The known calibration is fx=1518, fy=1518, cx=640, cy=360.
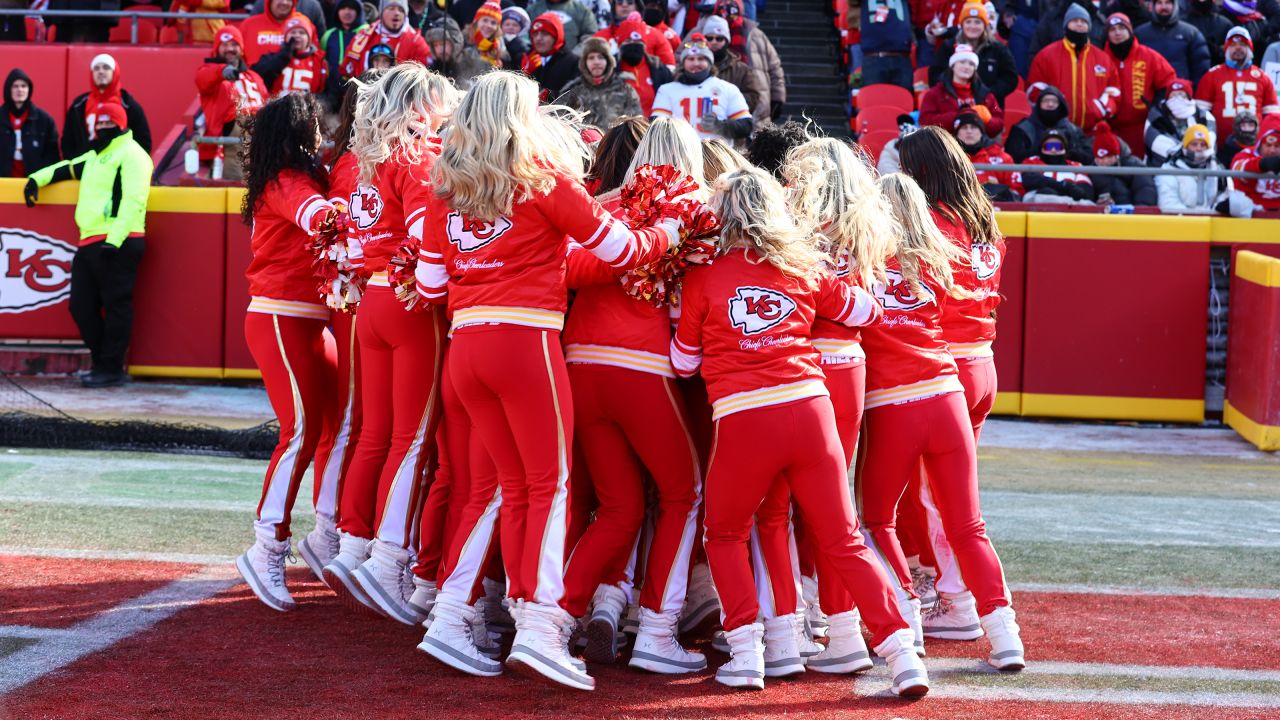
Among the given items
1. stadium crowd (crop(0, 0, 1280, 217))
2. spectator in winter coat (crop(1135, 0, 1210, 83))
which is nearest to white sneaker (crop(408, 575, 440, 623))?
stadium crowd (crop(0, 0, 1280, 217))

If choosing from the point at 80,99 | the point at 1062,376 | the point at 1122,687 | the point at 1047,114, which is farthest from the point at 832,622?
the point at 80,99

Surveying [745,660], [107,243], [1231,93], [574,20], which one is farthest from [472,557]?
[1231,93]

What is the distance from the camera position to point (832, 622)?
542 cm

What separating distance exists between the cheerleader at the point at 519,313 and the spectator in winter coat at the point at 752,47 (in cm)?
956

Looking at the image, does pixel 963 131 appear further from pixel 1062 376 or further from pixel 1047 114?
pixel 1062 376

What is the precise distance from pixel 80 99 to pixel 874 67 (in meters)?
7.59

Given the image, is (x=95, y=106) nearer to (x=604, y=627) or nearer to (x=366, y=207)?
(x=366, y=207)

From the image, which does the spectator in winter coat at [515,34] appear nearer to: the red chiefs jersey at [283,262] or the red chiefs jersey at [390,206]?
the red chiefs jersey at [283,262]

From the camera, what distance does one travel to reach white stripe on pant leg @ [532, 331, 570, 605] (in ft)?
16.7

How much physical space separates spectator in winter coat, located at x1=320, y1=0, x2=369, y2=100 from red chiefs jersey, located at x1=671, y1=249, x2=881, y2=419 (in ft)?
29.9

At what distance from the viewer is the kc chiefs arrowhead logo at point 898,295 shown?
552cm

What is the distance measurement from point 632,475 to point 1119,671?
1877 mm

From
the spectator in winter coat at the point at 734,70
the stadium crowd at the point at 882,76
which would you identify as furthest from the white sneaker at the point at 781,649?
the spectator in winter coat at the point at 734,70

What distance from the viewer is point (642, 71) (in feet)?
44.7
